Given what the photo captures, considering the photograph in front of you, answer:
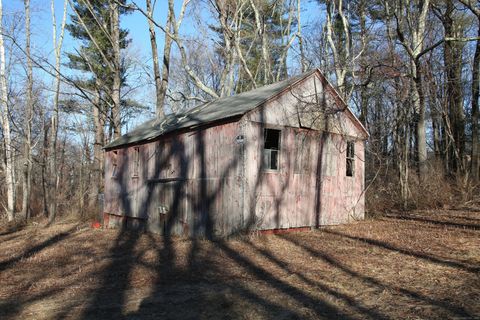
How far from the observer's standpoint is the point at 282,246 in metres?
10.1

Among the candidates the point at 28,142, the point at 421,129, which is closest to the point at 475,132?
the point at 421,129

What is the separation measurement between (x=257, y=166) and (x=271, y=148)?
1361 millimetres

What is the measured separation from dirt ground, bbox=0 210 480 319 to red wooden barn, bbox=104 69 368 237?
2.55 ft

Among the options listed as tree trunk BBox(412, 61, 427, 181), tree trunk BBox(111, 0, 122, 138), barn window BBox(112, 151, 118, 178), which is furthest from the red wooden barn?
tree trunk BBox(111, 0, 122, 138)

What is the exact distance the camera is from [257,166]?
11219mm

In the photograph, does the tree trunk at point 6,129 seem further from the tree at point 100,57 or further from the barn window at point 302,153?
the barn window at point 302,153

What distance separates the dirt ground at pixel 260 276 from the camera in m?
5.56

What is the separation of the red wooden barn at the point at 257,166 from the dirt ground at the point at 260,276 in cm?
78

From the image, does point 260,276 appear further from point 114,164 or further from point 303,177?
point 114,164

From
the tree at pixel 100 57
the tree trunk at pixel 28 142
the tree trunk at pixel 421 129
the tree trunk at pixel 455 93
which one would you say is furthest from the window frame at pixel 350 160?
the tree trunk at pixel 28 142

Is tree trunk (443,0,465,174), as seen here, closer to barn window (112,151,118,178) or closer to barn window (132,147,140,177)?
barn window (132,147,140,177)

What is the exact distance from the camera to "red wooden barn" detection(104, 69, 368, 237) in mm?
11094

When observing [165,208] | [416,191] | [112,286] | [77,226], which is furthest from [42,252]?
[416,191]

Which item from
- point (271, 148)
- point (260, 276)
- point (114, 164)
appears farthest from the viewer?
point (114, 164)
